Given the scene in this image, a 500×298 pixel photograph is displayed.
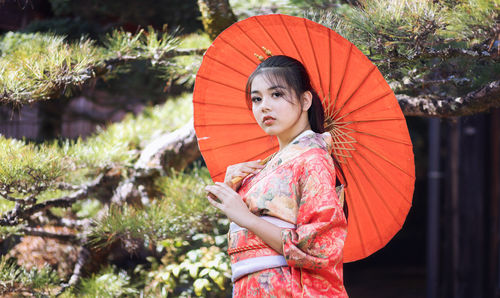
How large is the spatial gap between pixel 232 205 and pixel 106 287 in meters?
1.32

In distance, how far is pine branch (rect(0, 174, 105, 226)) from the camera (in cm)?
208

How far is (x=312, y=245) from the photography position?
1137 millimetres

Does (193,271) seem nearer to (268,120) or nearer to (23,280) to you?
(23,280)

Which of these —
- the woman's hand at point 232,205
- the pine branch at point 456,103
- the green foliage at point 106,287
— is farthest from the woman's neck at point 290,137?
the green foliage at point 106,287

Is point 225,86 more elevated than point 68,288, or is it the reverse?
Result: point 225,86

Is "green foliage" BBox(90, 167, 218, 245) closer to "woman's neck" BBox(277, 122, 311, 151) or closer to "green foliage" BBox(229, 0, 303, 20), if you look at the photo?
"woman's neck" BBox(277, 122, 311, 151)

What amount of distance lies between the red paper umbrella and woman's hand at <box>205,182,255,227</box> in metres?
0.33

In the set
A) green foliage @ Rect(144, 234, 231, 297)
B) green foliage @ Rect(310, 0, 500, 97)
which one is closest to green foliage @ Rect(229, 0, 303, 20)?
green foliage @ Rect(310, 0, 500, 97)

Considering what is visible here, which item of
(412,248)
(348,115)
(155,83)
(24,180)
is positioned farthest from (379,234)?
(412,248)

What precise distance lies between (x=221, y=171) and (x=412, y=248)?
6793 mm

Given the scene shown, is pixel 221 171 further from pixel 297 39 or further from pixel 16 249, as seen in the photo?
pixel 16 249

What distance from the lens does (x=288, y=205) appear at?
3.98 feet

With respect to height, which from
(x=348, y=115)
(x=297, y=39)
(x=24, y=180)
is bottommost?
(x=24, y=180)

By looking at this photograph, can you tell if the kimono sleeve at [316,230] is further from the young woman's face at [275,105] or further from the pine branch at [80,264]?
the pine branch at [80,264]
